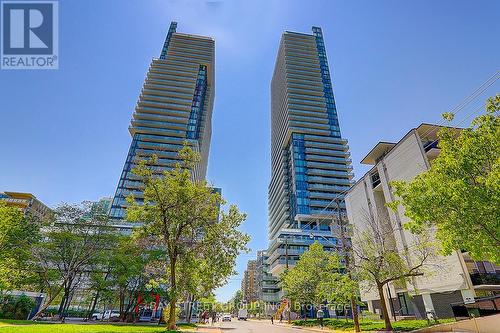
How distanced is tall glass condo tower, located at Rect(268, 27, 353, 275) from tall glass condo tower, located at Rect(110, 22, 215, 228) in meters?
37.2

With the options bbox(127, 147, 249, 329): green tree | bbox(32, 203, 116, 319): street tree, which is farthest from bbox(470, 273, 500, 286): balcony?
bbox(32, 203, 116, 319): street tree

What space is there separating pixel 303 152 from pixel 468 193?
9889 cm

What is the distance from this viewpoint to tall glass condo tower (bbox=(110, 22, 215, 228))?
102294 mm

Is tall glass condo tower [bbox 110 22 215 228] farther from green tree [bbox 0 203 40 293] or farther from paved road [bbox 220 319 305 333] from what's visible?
paved road [bbox 220 319 305 333]

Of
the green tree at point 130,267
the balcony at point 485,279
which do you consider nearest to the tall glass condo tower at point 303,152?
the green tree at point 130,267

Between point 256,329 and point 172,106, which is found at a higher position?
point 172,106

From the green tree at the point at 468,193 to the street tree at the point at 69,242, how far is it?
33.8 metres

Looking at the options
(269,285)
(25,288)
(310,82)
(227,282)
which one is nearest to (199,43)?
(310,82)

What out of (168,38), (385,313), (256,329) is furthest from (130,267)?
(168,38)

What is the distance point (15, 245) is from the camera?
1249 inches

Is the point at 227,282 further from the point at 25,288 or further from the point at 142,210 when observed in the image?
the point at 25,288

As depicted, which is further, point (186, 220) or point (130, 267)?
point (130, 267)

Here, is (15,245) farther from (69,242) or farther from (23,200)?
(23,200)

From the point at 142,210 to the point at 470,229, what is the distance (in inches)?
731
